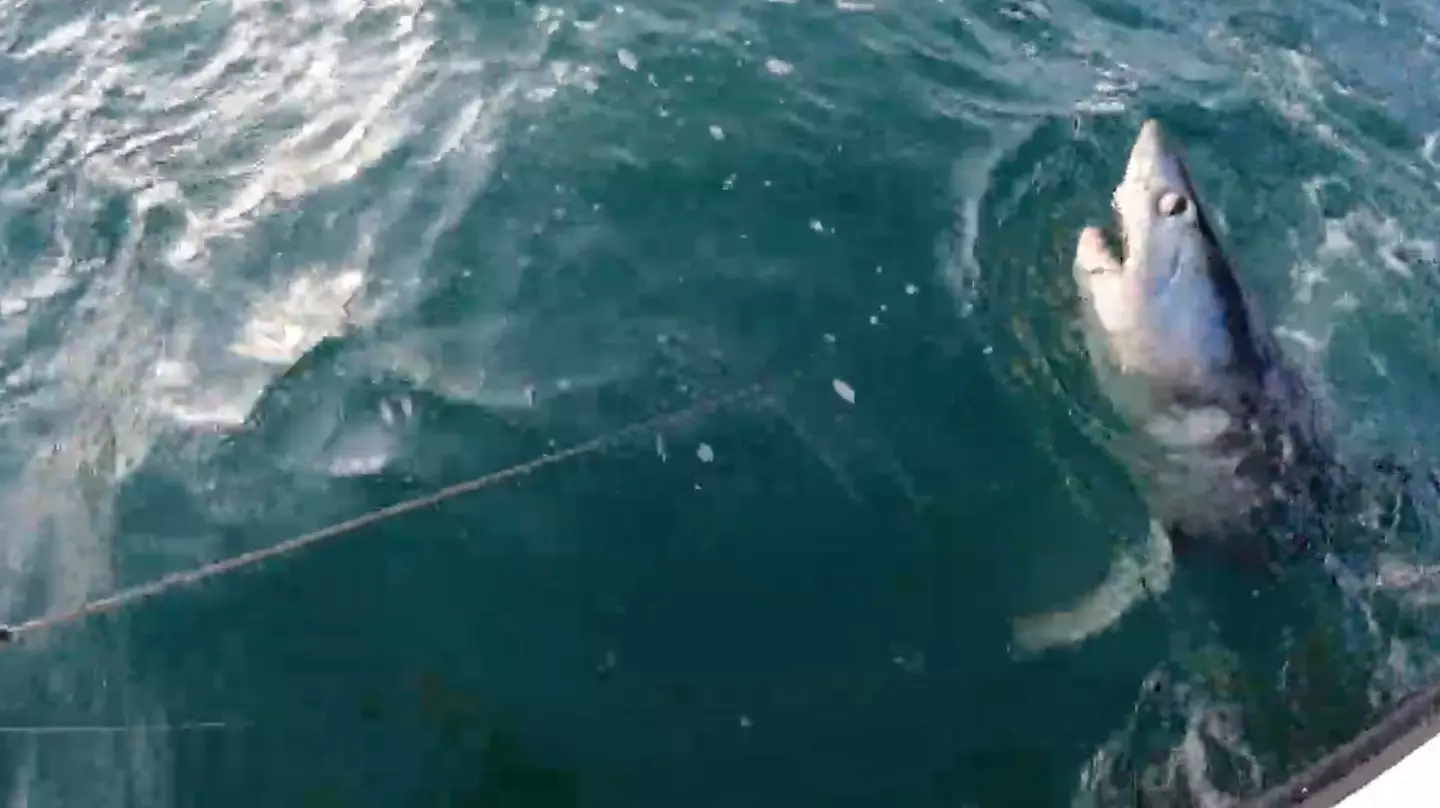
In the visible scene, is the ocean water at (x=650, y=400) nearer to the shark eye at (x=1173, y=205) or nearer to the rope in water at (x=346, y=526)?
the rope in water at (x=346, y=526)

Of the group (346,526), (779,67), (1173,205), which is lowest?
(346,526)

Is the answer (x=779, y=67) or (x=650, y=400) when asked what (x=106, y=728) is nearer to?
(x=650, y=400)

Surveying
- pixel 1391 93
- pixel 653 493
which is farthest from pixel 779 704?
pixel 1391 93

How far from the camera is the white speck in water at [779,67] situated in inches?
294

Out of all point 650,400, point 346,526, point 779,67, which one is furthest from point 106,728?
point 779,67

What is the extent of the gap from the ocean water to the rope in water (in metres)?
0.05

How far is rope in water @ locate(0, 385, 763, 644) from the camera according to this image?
15.7 feet

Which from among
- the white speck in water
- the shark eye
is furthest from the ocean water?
the shark eye

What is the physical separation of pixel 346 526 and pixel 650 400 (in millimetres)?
1526

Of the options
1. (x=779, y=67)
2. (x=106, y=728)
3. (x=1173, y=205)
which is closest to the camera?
(x=106, y=728)

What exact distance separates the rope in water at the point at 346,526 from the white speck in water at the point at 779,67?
8.27 ft

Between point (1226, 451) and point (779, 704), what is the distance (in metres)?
2.47

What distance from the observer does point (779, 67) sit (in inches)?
296

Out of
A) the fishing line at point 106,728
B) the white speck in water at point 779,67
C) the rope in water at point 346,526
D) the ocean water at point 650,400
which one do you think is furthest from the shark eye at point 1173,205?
the fishing line at point 106,728
